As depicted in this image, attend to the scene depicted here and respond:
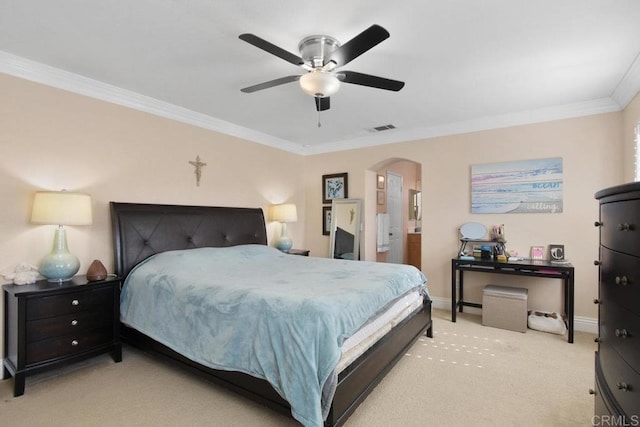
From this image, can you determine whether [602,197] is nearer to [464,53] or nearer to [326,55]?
[464,53]

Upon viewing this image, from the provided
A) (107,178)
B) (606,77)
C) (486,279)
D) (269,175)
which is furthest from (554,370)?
(107,178)

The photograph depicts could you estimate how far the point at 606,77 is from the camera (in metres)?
2.89

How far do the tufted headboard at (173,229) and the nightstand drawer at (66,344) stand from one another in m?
0.57

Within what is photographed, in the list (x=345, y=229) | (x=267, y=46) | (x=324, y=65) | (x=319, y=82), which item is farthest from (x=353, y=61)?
(x=345, y=229)

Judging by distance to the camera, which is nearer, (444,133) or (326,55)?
(326,55)

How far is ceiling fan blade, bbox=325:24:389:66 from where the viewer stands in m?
1.74

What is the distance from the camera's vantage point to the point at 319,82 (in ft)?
7.30

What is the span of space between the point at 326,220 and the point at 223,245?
6.73 ft

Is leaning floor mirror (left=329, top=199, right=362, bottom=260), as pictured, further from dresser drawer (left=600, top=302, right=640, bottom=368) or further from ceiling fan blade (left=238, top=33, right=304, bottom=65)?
dresser drawer (left=600, top=302, right=640, bottom=368)

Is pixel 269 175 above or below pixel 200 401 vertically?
above

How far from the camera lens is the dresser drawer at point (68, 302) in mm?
2359

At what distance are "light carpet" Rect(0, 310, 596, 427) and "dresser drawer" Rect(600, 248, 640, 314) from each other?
115 cm

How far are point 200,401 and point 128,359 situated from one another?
1.11 meters

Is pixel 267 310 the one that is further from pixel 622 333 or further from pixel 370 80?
pixel 370 80
